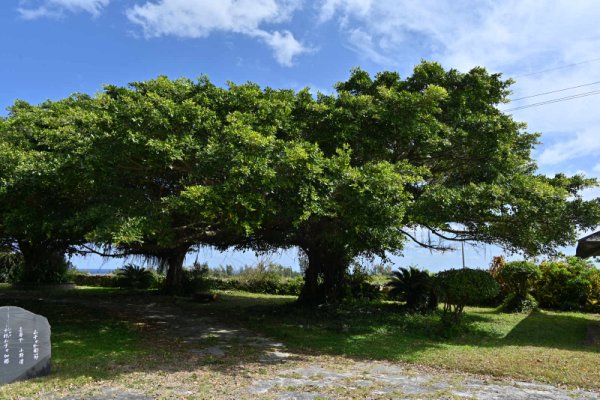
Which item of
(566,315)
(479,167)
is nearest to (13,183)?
(479,167)

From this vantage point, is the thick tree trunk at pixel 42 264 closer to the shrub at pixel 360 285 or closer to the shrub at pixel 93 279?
the shrub at pixel 93 279

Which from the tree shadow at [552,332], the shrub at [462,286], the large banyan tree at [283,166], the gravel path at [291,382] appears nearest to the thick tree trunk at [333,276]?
the large banyan tree at [283,166]

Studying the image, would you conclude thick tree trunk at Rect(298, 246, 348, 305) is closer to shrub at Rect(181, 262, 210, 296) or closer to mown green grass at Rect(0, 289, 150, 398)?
mown green grass at Rect(0, 289, 150, 398)

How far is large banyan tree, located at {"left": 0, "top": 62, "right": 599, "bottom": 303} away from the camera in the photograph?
8680 mm

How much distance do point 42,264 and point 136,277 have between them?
15.4 feet

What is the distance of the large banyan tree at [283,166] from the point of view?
868cm

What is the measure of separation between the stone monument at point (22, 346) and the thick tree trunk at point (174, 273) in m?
14.9

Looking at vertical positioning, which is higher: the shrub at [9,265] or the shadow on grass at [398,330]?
the shrub at [9,265]

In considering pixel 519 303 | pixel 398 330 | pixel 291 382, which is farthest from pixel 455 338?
pixel 519 303

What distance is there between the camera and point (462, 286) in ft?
37.5

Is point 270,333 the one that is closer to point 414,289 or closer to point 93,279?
point 414,289

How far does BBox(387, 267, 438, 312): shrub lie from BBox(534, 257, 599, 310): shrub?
4.09 meters

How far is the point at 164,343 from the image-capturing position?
10.3 meters

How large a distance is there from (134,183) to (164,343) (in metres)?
3.43
